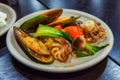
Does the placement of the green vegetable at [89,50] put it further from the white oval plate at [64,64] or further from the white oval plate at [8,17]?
the white oval plate at [8,17]

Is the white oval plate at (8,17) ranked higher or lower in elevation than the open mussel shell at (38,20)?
lower

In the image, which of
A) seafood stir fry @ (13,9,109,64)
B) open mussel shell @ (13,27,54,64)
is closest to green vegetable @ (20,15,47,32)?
seafood stir fry @ (13,9,109,64)

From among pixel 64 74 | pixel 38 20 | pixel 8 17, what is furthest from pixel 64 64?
pixel 8 17

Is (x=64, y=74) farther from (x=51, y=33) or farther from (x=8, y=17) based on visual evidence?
(x=8, y=17)

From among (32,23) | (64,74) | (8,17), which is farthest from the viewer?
(8,17)

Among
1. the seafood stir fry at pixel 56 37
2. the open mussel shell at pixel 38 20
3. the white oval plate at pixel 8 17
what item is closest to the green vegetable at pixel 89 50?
the seafood stir fry at pixel 56 37

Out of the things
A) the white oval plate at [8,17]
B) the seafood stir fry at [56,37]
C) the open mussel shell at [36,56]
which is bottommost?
the white oval plate at [8,17]

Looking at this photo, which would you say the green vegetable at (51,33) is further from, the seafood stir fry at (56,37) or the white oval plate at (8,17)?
the white oval plate at (8,17)

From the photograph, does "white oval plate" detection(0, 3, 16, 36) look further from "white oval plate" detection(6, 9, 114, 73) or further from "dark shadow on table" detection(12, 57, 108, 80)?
"dark shadow on table" detection(12, 57, 108, 80)

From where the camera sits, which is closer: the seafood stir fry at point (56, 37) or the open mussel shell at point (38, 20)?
the seafood stir fry at point (56, 37)
